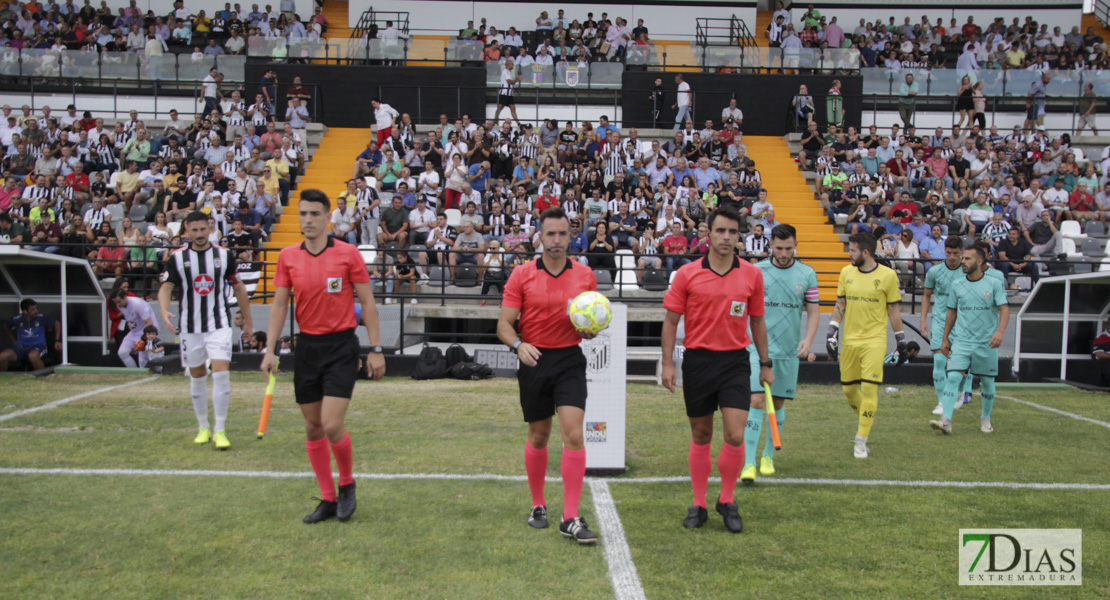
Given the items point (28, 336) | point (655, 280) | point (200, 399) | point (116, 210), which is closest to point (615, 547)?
point (200, 399)

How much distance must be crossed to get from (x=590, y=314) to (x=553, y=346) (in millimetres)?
434

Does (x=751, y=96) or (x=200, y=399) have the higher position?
(x=751, y=96)

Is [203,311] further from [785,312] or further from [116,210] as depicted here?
[116,210]

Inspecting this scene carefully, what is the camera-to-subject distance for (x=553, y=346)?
229 inches

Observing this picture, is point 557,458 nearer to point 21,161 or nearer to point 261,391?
point 261,391

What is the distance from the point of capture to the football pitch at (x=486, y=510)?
499 cm

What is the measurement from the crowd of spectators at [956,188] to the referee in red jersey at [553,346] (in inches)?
492

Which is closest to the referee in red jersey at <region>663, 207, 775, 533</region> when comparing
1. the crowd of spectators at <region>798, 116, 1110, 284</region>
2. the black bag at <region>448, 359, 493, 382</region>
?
the black bag at <region>448, 359, 493, 382</region>

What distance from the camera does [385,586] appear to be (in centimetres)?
488

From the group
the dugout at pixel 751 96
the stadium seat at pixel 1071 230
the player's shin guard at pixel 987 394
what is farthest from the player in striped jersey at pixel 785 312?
the dugout at pixel 751 96

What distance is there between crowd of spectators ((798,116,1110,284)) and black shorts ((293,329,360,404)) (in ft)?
43.1

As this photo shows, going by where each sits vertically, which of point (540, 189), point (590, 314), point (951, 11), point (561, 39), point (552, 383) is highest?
point (951, 11)

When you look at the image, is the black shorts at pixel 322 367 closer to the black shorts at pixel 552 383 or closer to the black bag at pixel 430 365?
the black shorts at pixel 552 383

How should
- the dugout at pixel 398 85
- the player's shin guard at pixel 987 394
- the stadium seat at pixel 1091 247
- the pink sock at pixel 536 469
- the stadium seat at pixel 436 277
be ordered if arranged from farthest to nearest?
the dugout at pixel 398 85, the stadium seat at pixel 1091 247, the stadium seat at pixel 436 277, the player's shin guard at pixel 987 394, the pink sock at pixel 536 469
